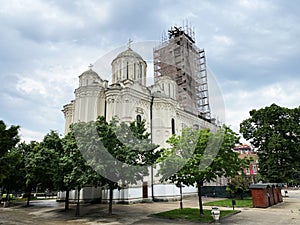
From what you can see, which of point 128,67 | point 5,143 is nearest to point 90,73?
point 128,67

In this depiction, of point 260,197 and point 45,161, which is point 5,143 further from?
point 260,197

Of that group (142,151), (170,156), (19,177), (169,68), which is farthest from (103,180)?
(169,68)

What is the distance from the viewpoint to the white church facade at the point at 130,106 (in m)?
25.9

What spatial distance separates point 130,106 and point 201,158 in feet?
44.2

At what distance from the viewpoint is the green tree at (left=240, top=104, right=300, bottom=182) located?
2739 centimetres

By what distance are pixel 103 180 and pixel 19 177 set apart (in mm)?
11595

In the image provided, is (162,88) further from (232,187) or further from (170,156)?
(170,156)

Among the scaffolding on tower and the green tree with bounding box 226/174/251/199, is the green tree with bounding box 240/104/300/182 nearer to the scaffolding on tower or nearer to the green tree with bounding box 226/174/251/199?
the green tree with bounding box 226/174/251/199

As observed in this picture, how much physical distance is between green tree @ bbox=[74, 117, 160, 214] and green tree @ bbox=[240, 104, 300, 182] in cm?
1710

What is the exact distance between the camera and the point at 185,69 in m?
38.3

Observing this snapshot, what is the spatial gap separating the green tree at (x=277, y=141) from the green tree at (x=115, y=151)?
1710 centimetres

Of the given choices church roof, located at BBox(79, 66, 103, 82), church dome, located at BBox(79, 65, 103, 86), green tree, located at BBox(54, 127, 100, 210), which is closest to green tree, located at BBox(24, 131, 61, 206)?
green tree, located at BBox(54, 127, 100, 210)

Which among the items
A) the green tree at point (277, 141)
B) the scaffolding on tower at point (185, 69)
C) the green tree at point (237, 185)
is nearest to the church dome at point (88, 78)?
the scaffolding on tower at point (185, 69)

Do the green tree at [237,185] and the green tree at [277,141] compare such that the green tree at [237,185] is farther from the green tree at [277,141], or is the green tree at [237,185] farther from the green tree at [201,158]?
the green tree at [201,158]
